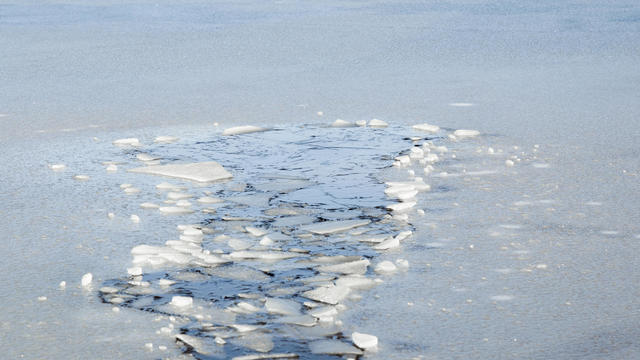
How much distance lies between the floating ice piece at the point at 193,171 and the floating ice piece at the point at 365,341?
78.9 inches

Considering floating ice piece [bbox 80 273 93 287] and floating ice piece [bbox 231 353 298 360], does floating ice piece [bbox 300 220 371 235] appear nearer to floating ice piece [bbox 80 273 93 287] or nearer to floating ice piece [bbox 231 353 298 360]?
floating ice piece [bbox 80 273 93 287]

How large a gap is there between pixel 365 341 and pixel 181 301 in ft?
2.05

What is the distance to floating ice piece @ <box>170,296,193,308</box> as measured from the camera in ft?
9.88

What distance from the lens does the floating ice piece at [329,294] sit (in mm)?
3051

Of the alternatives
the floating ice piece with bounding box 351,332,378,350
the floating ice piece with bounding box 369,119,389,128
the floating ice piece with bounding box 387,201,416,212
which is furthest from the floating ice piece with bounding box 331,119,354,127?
the floating ice piece with bounding box 351,332,378,350

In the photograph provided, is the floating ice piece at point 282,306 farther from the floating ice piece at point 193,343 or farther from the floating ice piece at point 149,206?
the floating ice piece at point 149,206

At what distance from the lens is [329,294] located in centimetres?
309

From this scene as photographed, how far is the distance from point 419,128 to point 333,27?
18.4 feet

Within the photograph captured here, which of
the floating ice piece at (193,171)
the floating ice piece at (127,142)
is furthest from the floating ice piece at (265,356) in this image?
the floating ice piece at (127,142)

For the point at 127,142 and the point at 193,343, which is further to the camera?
the point at 127,142

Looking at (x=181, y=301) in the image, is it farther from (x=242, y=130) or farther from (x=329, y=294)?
(x=242, y=130)

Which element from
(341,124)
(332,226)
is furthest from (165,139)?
(332,226)

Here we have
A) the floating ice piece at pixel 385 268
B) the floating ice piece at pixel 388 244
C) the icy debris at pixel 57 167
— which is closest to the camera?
the floating ice piece at pixel 385 268

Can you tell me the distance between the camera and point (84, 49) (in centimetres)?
953
